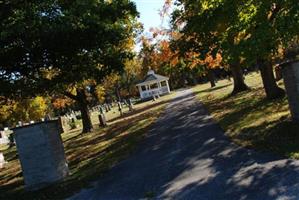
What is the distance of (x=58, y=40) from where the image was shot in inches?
583

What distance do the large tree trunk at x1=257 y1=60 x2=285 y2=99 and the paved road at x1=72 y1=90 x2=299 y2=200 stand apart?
6.87m

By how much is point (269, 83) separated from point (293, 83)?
27.1 feet

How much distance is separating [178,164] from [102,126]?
22257 millimetres

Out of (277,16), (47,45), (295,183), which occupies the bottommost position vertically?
(295,183)

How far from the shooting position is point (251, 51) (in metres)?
13.4

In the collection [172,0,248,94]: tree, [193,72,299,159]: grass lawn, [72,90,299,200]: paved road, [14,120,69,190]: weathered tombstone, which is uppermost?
[172,0,248,94]: tree

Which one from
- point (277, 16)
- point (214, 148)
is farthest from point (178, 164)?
point (277, 16)

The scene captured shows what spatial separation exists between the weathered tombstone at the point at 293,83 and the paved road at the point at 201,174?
7.58 feet

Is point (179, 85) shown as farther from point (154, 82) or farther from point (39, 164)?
point (39, 164)

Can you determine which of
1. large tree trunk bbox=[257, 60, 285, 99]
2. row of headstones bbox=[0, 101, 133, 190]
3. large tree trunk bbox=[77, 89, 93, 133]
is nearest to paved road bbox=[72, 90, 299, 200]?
row of headstones bbox=[0, 101, 133, 190]

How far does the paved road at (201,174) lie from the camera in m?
8.55

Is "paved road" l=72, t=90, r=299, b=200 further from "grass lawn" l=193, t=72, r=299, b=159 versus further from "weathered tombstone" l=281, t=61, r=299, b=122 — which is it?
"weathered tombstone" l=281, t=61, r=299, b=122

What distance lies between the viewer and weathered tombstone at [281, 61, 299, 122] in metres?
13.3

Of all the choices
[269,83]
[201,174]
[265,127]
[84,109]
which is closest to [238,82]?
[269,83]
